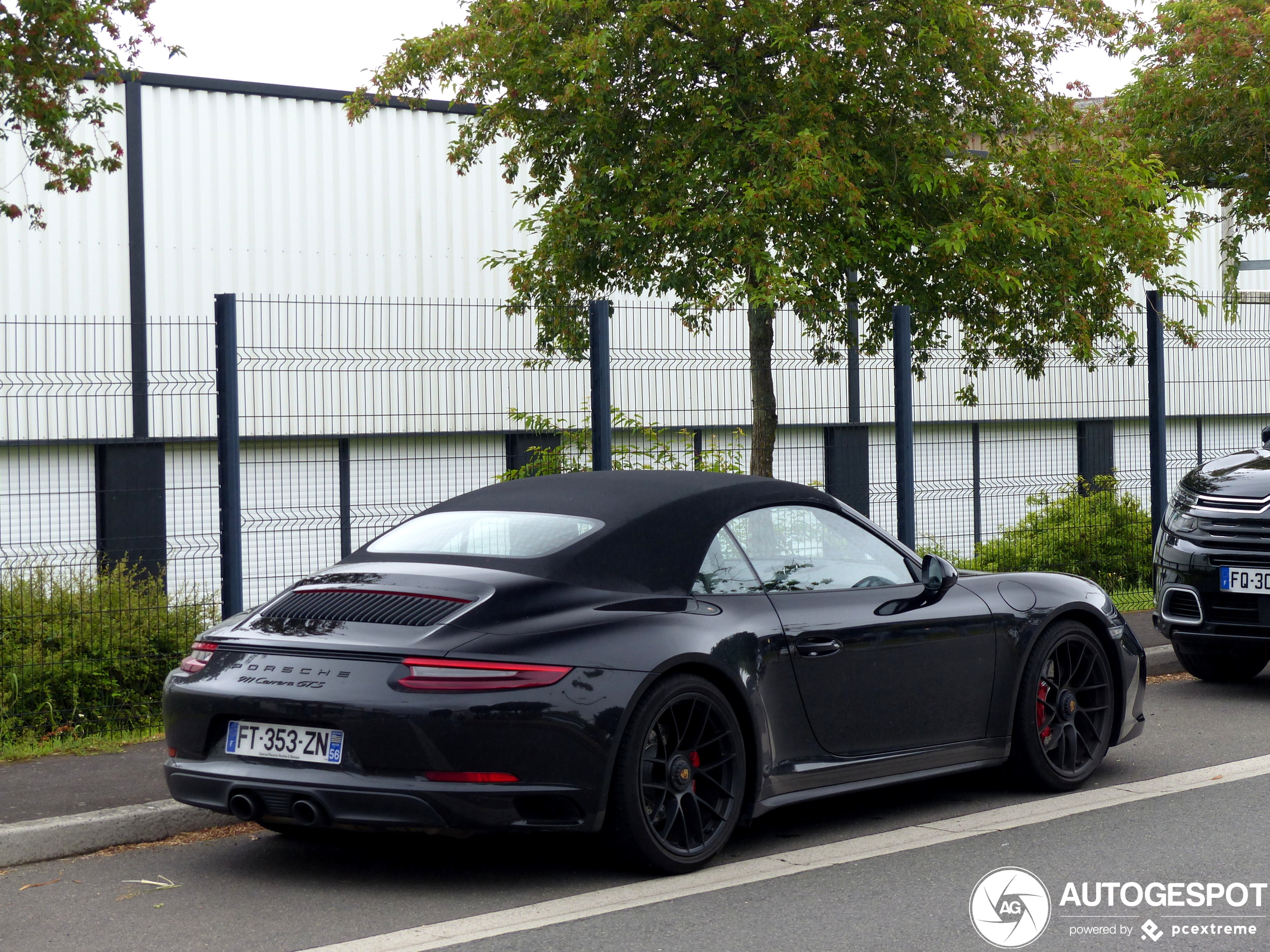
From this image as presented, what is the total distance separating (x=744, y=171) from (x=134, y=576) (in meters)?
5.41

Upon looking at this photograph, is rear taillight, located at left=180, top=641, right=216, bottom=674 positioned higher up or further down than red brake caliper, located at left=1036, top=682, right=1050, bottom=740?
higher up

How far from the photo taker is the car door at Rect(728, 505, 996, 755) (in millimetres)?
5562

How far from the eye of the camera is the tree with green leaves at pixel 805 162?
1096 centimetres

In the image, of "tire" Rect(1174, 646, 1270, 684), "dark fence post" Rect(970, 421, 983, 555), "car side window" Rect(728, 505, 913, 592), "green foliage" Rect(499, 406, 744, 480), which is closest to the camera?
"car side window" Rect(728, 505, 913, 592)

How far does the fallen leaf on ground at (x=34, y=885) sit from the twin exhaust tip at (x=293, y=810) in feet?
2.88

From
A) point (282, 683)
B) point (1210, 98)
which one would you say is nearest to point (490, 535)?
point (282, 683)

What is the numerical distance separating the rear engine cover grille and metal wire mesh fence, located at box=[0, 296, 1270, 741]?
326 centimetres

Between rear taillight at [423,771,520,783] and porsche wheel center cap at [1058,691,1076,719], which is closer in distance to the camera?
rear taillight at [423,771,520,783]

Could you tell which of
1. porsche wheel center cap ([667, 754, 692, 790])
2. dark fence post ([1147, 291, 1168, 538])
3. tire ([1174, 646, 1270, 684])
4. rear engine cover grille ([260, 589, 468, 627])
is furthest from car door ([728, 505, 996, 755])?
dark fence post ([1147, 291, 1168, 538])

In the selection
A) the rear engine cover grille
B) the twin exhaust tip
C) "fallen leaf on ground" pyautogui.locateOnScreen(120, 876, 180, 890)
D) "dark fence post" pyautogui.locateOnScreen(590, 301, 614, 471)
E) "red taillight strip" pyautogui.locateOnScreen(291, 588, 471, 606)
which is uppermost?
"dark fence post" pyautogui.locateOnScreen(590, 301, 614, 471)

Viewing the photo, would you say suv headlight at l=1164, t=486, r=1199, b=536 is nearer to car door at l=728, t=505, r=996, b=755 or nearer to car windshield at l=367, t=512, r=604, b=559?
car door at l=728, t=505, r=996, b=755

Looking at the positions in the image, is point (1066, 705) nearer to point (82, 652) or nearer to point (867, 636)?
point (867, 636)

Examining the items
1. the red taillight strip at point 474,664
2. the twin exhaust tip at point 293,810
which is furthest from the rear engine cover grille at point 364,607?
the twin exhaust tip at point 293,810

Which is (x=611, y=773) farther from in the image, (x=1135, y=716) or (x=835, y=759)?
(x=1135, y=716)
